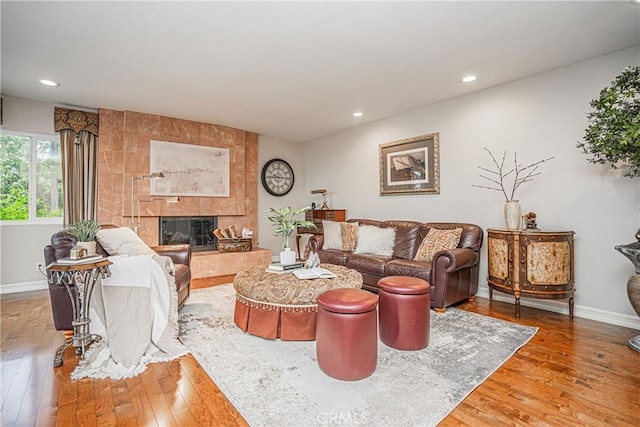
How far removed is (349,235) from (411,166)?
1451mm

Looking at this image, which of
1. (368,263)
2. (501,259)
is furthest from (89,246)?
(501,259)

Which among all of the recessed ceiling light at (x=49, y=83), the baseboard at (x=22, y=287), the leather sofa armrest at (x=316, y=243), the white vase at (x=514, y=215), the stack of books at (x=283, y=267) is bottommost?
the baseboard at (x=22, y=287)

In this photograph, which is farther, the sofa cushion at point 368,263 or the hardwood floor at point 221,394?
the sofa cushion at point 368,263

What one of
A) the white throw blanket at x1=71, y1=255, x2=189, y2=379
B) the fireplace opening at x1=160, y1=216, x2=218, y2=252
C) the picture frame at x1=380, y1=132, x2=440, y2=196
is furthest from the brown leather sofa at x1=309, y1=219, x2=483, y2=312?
the white throw blanket at x1=71, y1=255, x2=189, y2=379

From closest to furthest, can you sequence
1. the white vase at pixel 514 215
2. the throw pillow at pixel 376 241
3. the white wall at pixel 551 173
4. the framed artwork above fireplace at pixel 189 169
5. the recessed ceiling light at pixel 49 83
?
the white wall at pixel 551 173
the white vase at pixel 514 215
the recessed ceiling light at pixel 49 83
the throw pillow at pixel 376 241
the framed artwork above fireplace at pixel 189 169

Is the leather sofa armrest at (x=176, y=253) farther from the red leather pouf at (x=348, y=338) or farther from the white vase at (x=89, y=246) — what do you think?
the red leather pouf at (x=348, y=338)

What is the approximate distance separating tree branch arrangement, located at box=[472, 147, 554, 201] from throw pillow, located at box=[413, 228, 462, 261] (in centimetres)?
73

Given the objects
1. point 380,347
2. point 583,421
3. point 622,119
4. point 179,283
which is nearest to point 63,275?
point 179,283

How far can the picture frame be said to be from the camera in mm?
4484

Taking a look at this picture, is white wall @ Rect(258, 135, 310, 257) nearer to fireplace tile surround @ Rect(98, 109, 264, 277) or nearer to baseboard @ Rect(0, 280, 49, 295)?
fireplace tile surround @ Rect(98, 109, 264, 277)

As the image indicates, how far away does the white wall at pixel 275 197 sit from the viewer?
6459 millimetres

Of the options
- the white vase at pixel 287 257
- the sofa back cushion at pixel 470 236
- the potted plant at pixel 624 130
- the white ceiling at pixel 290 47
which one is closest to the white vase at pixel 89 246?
the white vase at pixel 287 257

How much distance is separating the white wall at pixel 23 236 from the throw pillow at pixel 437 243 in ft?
17.1

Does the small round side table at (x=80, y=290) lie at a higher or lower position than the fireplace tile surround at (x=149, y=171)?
lower
